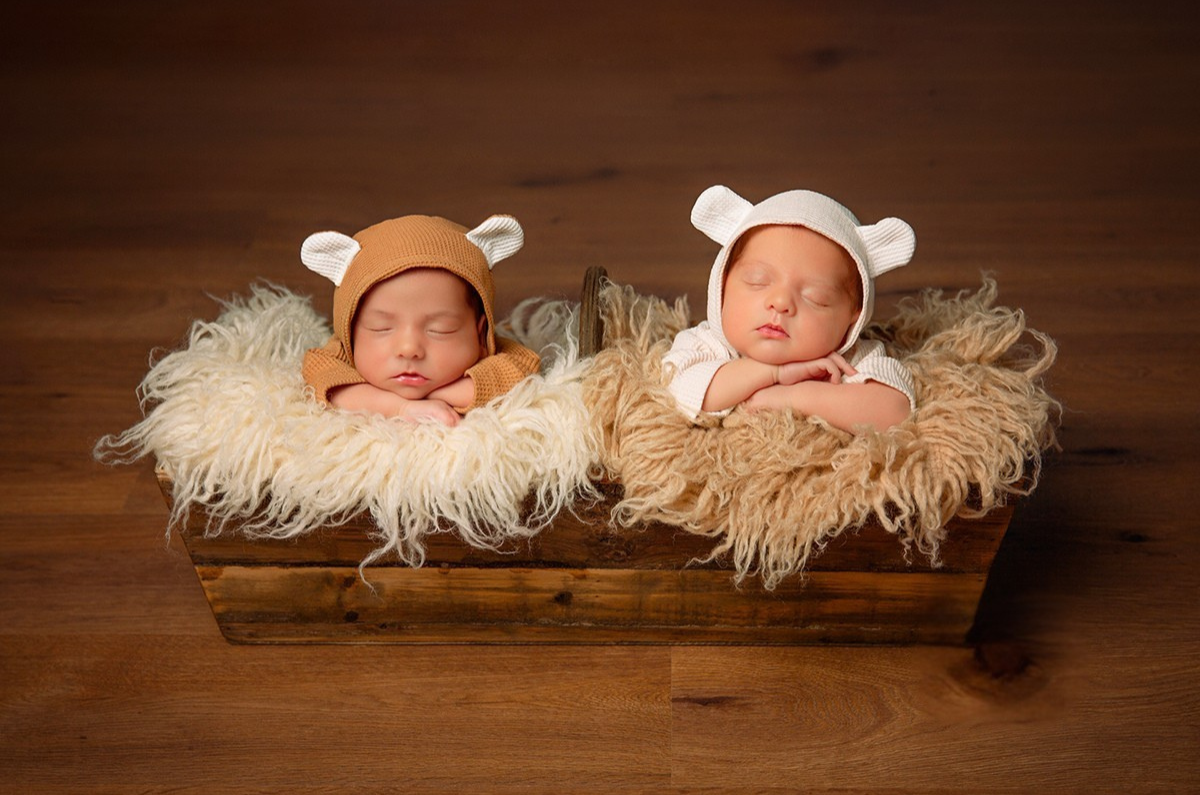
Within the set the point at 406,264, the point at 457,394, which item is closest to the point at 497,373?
the point at 457,394

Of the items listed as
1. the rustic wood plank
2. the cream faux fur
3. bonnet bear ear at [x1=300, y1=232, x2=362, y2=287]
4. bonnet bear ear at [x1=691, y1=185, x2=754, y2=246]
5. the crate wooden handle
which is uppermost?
bonnet bear ear at [x1=691, y1=185, x2=754, y2=246]

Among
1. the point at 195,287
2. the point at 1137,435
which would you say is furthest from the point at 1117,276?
the point at 195,287

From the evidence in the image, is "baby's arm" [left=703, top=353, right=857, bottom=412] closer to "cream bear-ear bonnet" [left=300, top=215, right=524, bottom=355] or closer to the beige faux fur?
the beige faux fur

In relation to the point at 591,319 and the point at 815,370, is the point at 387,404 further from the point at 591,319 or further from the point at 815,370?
the point at 815,370

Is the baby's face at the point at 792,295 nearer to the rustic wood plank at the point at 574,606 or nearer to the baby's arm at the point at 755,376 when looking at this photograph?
the baby's arm at the point at 755,376

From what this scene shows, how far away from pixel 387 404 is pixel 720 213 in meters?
0.42

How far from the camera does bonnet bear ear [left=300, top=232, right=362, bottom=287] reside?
1266 millimetres

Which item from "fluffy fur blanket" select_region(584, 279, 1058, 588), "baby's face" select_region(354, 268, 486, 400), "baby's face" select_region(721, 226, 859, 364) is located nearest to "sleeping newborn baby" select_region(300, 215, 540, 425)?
"baby's face" select_region(354, 268, 486, 400)

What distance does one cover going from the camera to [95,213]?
229cm

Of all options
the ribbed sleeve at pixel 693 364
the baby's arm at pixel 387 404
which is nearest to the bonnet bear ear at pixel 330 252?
the baby's arm at pixel 387 404

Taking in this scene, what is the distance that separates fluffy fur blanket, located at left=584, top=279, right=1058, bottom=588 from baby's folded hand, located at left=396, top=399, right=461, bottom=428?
0.15 m

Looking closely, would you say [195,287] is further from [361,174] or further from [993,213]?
[993,213]

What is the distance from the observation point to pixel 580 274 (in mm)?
2066

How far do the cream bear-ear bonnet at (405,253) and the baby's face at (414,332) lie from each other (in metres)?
0.01
